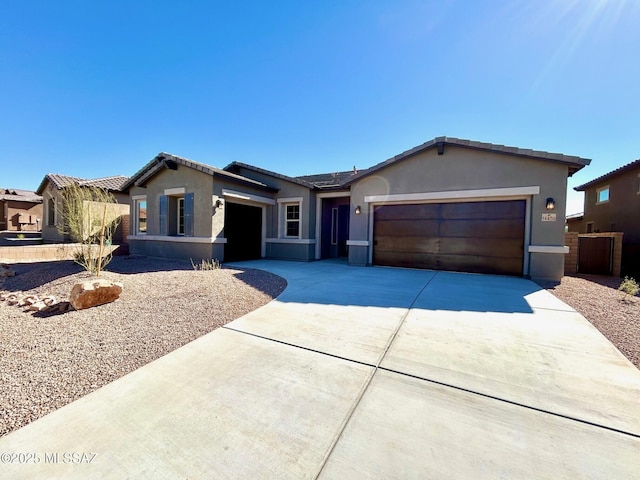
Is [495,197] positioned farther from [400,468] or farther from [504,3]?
[400,468]

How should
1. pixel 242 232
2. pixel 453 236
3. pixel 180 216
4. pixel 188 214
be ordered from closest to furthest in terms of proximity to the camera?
pixel 453 236 → pixel 188 214 → pixel 180 216 → pixel 242 232

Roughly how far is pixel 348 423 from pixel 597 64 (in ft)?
34.6

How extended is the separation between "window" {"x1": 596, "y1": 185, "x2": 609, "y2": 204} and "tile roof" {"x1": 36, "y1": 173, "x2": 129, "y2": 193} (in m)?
28.4

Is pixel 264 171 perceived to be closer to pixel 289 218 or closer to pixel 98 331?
pixel 289 218

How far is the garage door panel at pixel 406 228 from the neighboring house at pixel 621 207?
867 cm

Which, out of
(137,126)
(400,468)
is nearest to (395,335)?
(400,468)

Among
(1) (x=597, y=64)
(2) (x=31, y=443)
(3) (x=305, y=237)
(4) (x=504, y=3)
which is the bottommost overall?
(2) (x=31, y=443)

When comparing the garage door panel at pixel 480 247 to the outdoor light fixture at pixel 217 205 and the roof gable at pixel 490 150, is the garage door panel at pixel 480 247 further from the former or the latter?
the outdoor light fixture at pixel 217 205

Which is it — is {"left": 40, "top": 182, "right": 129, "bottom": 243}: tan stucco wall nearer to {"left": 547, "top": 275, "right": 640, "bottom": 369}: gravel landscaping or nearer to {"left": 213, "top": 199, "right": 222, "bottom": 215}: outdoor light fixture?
{"left": 213, "top": 199, "right": 222, "bottom": 215}: outdoor light fixture

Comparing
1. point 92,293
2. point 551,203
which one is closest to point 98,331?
point 92,293

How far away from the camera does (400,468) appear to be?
66.2 inches

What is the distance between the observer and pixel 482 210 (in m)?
8.61

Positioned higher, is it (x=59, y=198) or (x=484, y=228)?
(x=59, y=198)

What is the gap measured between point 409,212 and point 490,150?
312cm
